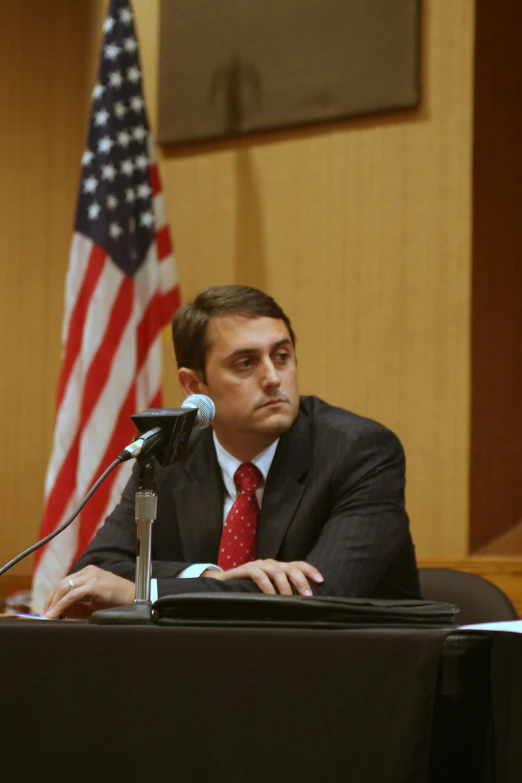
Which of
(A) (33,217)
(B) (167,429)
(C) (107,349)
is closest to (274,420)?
(B) (167,429)

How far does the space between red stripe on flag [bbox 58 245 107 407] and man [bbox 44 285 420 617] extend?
1546 mm

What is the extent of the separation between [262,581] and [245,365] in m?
0.75

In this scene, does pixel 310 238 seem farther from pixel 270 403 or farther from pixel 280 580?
pixel 280 580

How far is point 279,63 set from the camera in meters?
4.36

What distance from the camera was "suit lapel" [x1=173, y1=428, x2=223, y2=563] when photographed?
2611mm

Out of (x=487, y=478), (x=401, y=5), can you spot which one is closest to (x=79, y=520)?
(x=487, y=478)

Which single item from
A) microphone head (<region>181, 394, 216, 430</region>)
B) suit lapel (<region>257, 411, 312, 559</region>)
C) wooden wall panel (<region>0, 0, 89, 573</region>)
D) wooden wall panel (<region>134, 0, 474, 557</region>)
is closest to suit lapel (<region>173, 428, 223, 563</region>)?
suit lapel (<region>257, 411, 312, 559</region>)

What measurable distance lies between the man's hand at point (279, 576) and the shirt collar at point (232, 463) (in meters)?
0.52

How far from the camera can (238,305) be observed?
2715 mm

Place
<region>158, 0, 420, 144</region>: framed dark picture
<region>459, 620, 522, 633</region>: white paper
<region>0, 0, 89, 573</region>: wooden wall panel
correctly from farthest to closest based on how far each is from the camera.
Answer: <region>0, 0, 89, 573</region>: wooden wall panel → <region>158, 0, 420, 144</region>: framed dark picture → <region>459, 620, 522, 633</region>: white paper

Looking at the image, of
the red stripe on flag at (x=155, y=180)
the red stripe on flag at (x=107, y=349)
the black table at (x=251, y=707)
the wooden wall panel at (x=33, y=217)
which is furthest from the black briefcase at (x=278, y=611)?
the wooden wall panel at (x=33, y=217)

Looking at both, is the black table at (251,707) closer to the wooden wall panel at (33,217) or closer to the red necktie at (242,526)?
the red necktie at (242,526)

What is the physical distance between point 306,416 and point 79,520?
1.76 meters

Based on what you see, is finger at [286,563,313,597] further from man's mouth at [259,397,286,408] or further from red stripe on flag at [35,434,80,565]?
red stripe on flag at [35,434,80,565]
